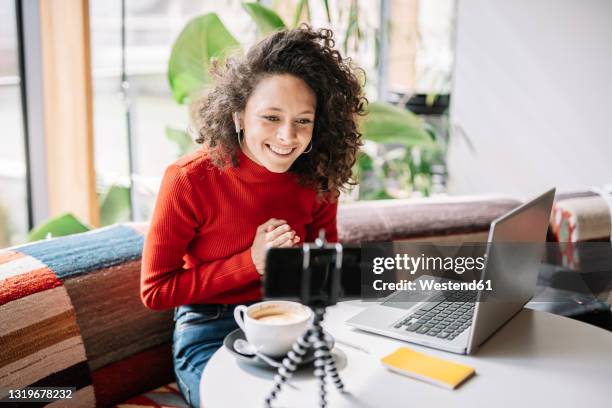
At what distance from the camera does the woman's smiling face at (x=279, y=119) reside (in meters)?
1.42

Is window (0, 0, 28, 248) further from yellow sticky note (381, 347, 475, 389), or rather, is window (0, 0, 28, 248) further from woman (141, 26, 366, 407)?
yellow sticky note (381, 347, 475, 389)

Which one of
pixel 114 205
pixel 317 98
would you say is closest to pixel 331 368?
pixel 317 98

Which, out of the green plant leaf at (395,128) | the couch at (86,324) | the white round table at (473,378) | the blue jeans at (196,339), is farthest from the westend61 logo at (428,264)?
the green plant leaf at (395,128)

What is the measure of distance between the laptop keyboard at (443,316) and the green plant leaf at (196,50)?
1.20 meters

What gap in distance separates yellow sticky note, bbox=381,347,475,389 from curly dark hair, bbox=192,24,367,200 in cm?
60

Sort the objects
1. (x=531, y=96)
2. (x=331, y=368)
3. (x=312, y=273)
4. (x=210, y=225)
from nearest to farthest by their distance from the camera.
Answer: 1. (x=312, y=273)
2. (x=331, y=368)
3. (x=210, y=225)
4. (x=531, y=96)

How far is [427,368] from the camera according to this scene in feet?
3.55

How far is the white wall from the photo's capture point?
8.32 feet

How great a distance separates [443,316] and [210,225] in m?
0.57

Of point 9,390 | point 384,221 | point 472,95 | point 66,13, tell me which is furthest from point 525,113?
point 9,390

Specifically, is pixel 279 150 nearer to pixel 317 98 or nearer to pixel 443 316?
pixel 317 98

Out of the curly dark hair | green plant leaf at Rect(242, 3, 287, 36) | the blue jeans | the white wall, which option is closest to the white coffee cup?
the blue jeans

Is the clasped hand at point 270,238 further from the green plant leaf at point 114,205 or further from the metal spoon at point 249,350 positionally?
the green plant leaf at point 114,205

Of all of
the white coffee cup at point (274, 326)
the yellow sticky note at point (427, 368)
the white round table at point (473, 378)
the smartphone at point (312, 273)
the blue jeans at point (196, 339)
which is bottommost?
the blue jeans at point (196, 339)
